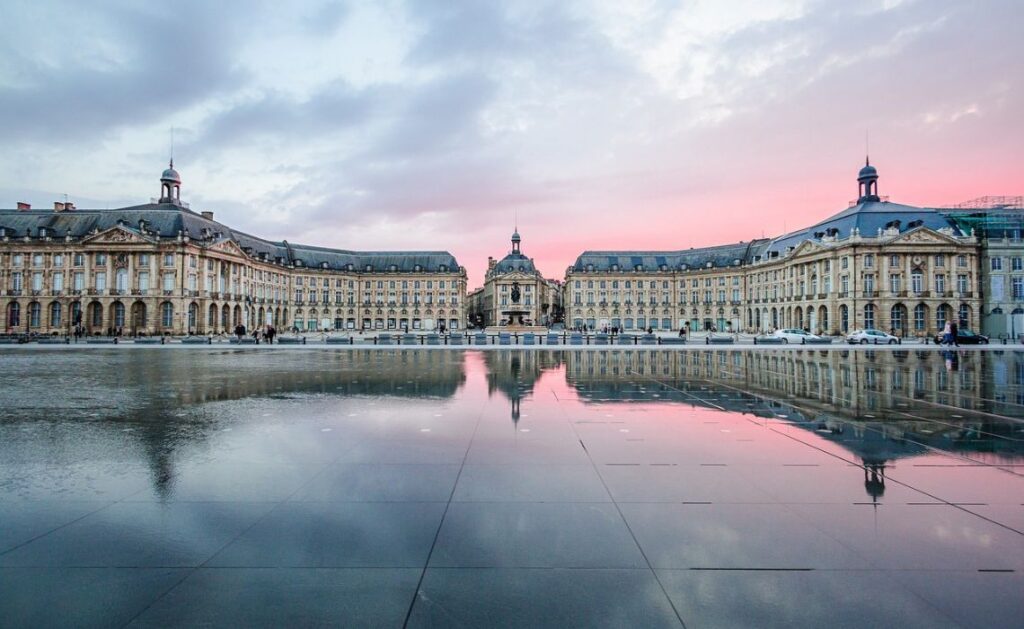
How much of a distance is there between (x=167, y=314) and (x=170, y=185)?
885 inches

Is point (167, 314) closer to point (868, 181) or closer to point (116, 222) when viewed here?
point (116, 222)

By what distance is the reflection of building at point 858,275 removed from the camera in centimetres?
7019

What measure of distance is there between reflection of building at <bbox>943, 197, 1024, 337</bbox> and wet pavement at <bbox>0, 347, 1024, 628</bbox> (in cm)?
7670

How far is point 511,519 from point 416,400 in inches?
357

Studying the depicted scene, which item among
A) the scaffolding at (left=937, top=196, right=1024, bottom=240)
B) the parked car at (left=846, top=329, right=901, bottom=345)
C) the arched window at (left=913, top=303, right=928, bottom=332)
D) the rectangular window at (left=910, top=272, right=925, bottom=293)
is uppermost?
the scaffolding at (left=937, top=196, right=1024, bottom=240)

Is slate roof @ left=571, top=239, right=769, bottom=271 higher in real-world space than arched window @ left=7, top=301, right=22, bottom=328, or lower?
higher

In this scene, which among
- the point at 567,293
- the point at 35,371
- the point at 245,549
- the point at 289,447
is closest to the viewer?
the point at 245,549

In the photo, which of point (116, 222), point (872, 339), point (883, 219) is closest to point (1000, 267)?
point (883, 219)

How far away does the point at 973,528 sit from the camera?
5.59 metres

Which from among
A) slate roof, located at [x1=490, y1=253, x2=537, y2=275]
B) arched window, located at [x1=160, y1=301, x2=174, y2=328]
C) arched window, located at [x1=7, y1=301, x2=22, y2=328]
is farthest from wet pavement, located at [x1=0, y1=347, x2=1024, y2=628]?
slate roof, located at [x1=490, y1=253, x2=537, y2=275]

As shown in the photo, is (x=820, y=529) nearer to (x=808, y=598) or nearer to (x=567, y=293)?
(x=808, y=598)

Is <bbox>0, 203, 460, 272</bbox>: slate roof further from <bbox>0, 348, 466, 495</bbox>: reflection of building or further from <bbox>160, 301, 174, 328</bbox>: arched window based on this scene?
<bbox>0, 348, 466, 495</bbox>: reflection of building

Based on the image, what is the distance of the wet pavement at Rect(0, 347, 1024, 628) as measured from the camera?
4.15 meters

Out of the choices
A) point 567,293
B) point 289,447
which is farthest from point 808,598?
point 567,293
